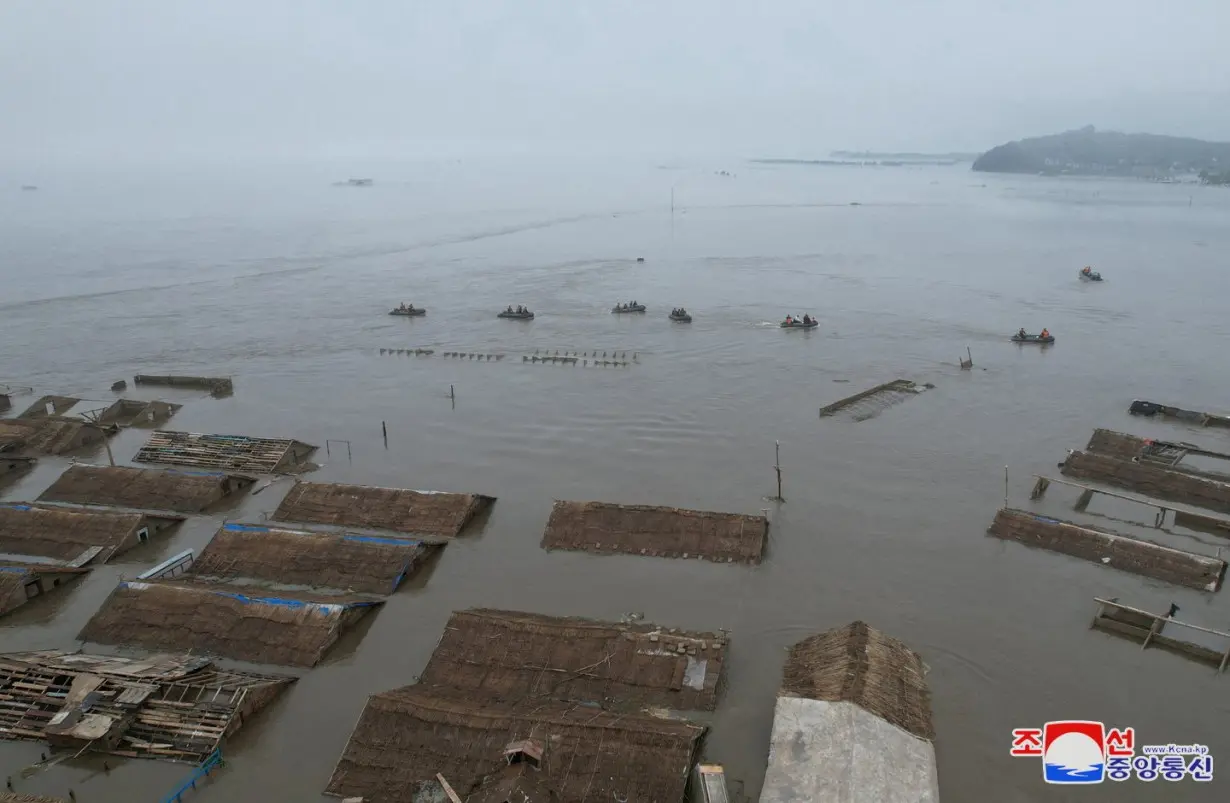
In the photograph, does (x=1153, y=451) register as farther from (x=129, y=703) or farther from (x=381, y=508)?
(x=129, y=703)

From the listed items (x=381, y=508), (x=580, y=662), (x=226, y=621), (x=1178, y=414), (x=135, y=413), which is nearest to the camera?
(x=580, y=662)

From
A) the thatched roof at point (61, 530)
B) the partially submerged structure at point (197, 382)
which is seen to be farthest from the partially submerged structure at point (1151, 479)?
the partially submerged structure at point (197, 382)

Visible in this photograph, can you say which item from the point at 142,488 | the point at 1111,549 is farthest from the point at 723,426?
the point at 142,488

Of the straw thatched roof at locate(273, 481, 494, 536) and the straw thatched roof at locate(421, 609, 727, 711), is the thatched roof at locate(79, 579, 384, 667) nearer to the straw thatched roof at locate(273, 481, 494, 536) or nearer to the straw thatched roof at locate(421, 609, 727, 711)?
the straw thatched roof at locate(421, 609, 727, 711)

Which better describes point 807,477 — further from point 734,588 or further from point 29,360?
point 29,360

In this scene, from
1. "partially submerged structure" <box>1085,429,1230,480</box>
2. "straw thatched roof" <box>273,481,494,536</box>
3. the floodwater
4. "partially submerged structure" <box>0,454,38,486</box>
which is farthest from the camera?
"partially submerged structure" <box>0,454,38,486</box>

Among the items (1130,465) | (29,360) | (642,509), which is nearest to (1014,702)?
(642,509)

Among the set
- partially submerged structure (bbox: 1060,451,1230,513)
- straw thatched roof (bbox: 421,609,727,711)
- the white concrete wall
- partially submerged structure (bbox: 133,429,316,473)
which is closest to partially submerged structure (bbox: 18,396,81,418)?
partially submerged structure (bbox: 133,429,316,473)
